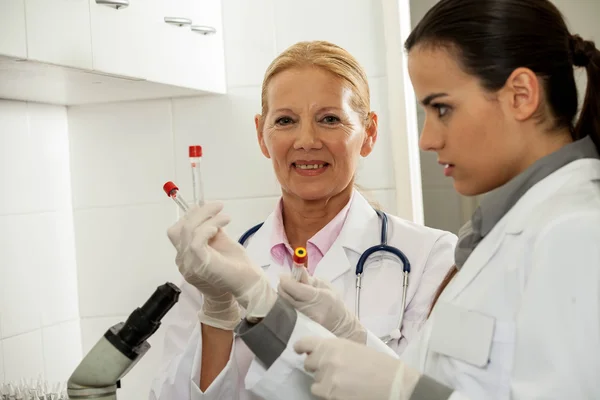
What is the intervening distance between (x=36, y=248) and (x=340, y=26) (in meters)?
1.04

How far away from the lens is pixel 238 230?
2.21m

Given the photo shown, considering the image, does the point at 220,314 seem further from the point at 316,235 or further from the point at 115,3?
the point at 115,3

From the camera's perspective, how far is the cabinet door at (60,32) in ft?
4.31

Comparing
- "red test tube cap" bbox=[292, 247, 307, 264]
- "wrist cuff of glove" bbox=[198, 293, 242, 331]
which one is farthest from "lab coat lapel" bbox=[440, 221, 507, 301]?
"wrist cuff of glove" bbox=[198, 293, 242, 331]

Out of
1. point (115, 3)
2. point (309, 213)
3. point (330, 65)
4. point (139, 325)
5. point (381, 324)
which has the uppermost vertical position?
point (115, 3)

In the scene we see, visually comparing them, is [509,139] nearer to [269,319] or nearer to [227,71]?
[269,319]

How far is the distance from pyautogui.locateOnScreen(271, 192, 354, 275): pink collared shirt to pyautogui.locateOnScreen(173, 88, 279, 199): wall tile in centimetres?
49

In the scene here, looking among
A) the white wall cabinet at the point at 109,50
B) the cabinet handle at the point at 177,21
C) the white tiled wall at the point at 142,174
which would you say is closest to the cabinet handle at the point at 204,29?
the white wall cabinet at the point at 109,50

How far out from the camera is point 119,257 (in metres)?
2.28

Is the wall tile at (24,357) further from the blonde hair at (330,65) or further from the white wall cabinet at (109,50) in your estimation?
the blonde hair at (330,65)

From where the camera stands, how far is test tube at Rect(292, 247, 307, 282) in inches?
46.9

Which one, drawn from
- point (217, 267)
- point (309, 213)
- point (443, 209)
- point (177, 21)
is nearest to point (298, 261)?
point (217, 267)

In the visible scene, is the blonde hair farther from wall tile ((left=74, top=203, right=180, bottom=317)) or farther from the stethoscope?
wall tile ((left=74, top=203, right=180, bottom=317))

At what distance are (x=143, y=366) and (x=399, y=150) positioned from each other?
0.98 metres
